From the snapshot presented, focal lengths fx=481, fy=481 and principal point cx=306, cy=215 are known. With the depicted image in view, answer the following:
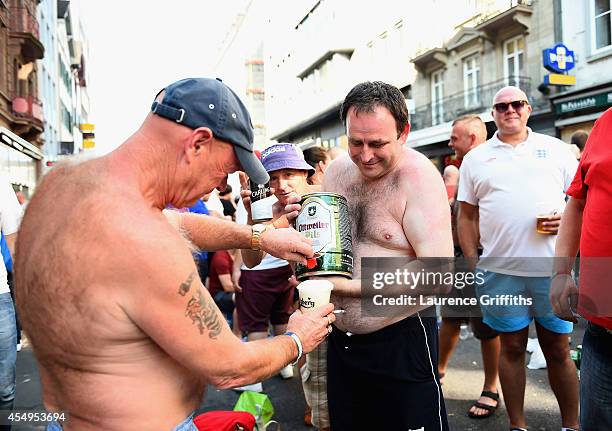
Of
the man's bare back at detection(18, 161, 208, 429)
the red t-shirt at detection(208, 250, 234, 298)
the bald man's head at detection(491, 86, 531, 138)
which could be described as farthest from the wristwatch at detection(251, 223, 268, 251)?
the red t-shirt at detection(208, 250, 234, 298)

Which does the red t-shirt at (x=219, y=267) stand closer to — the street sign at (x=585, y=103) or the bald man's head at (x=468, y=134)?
the bald man's head at (x=468, y=134)

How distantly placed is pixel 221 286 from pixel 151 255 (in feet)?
16.3

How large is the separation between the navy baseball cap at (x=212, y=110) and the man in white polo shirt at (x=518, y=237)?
8.46ft

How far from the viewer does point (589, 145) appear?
2234 millimetres

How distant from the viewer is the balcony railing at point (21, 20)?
20438mm

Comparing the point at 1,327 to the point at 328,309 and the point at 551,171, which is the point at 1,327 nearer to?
the point at 328,309

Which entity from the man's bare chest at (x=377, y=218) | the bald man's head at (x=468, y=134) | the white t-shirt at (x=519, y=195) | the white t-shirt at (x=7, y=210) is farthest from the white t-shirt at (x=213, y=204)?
the man's bare chest at (x=377, y=218)

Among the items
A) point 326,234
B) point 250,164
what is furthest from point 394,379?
point 250,164

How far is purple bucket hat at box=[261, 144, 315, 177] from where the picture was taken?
326 centimetres

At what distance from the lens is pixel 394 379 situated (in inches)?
87.7

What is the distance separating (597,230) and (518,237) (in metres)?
1.39

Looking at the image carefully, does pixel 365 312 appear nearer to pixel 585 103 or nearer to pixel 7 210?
pixel 7 210

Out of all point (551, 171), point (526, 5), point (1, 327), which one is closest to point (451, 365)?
point (551, 171)

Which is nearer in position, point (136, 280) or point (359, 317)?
point (136, 280)
